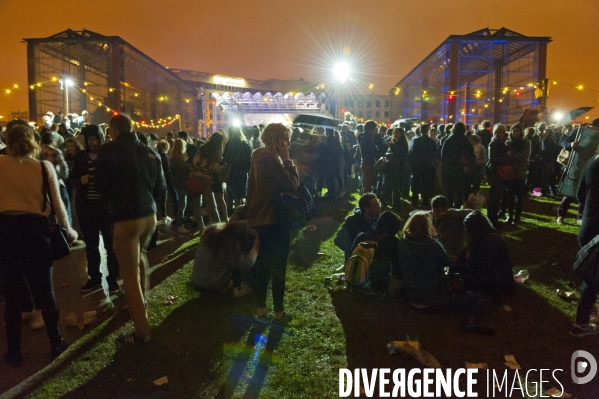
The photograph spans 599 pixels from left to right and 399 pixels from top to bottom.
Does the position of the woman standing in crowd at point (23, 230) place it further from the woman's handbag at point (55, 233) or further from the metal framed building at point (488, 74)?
the metal framed building at point (488, 74)

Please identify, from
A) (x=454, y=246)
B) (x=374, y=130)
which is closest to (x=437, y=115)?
(x=374, y=130)

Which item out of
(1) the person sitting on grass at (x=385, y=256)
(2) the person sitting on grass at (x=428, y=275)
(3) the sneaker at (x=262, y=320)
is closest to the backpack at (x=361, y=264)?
(1) the person sitting on grass at (x=385, y=256)

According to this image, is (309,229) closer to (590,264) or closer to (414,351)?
(414,351)

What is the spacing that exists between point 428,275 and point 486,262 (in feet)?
2.14

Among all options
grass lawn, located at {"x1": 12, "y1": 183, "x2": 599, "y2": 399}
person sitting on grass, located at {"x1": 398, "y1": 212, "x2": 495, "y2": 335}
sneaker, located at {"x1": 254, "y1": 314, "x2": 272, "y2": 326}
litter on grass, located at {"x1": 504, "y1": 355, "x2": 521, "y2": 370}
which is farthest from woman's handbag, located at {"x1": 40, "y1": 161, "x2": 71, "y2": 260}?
litter on grass, located at {"x1": 504, "y1": 355, "x2": 521, "y2": 370}

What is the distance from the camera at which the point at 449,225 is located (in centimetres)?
568

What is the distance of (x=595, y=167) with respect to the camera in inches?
172

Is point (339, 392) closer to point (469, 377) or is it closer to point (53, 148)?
point (469, 377)

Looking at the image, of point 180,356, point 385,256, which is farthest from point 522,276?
point 180,356

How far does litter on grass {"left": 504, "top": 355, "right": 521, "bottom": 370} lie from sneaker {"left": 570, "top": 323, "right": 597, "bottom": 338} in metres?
0.81

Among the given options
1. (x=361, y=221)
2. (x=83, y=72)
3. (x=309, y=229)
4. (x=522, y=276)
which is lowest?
(x=522, y=276)

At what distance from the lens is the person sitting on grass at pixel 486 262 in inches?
184

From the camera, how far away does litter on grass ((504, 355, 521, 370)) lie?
12.0ft

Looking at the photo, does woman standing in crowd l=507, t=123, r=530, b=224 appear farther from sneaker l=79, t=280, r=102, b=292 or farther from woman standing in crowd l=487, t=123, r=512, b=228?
sneaker l=79, t=280, r=102, b=292
